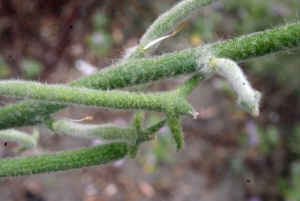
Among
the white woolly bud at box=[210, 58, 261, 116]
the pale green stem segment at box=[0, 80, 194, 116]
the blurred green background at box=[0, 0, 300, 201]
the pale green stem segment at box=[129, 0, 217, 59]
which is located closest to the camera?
the white woolly bud at box=[210, 58, 261, 116]

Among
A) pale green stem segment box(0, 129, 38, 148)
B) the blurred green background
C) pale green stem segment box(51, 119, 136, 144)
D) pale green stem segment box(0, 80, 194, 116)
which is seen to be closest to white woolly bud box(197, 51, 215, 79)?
pale green stem segment box(0, 80, 194, 116)

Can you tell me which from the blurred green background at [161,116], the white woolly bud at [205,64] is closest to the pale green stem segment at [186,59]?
the white woolly bud at [205,64]

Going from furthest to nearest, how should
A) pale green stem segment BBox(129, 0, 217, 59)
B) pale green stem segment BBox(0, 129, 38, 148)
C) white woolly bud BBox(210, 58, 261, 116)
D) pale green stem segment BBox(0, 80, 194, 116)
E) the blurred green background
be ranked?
1. the blurred green background
2. pale green stem segment BBox(0, 129, 38, 148)
3. pale green stem segment BBox(129, 0, 217, 59)
4. pale green stem segment BBox(0, 80, 194, 116)
5. white woolly bud BBox(210, 58, 261, 116)

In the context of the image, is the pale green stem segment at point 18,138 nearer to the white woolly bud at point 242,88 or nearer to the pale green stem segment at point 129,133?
the pale green stem segment at point 129,133

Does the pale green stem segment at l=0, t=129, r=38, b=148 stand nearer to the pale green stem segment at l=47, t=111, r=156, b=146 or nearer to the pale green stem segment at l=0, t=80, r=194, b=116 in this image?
the pale green stem segment at l=47, t=111, r=156, b=146

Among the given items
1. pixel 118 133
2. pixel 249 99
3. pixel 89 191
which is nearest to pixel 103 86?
pixel 118 133

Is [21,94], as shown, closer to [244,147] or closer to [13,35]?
[13,35]

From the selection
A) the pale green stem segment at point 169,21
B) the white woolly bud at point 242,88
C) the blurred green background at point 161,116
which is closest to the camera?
the white woolly bud at point 242,88
